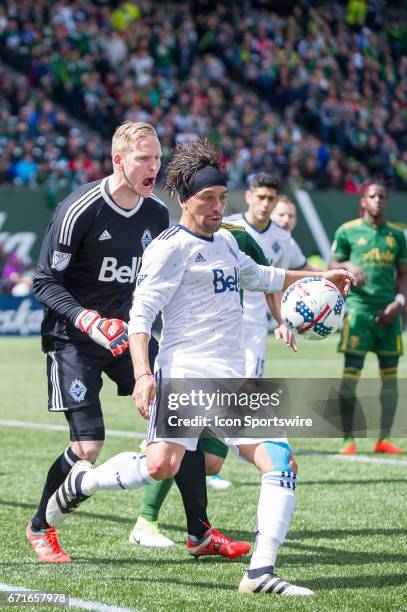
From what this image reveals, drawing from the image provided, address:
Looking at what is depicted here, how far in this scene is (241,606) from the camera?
4.77m

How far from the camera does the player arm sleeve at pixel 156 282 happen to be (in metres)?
5.02

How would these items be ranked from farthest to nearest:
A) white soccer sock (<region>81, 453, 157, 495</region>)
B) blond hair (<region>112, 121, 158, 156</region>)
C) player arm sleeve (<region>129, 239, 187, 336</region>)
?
blond hair (<region>112, 121, 158, 156</region>), white soccer sock (<region>81, 453, 157, 495</region>), player arm sleeve (<region>129, 239, 187, 336</region>)

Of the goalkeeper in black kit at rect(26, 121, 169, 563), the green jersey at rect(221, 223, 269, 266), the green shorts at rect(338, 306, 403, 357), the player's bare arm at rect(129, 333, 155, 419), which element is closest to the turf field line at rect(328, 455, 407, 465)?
the green shorts at rect(338, 306, 403, 357)

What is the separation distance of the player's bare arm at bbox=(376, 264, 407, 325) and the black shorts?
4.69m

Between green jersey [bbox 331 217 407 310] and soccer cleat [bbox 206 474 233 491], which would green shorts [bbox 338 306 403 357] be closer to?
green jersey [bbox 331 217 407 310]

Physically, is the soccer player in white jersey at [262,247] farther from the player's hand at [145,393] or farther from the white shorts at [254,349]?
the player's hand at [145,393]

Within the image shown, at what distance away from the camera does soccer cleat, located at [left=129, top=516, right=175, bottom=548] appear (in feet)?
20.5

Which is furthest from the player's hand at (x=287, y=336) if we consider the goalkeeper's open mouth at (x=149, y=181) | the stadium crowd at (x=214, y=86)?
the stadium crowd at (x=214, y=86)

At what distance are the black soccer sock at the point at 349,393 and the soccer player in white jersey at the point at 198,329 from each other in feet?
3.60

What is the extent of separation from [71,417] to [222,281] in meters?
1.24

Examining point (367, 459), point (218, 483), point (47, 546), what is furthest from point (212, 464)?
point (367, 459)

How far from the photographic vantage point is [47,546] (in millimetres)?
5871

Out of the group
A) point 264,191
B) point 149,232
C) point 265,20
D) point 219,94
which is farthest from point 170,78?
point 149,232

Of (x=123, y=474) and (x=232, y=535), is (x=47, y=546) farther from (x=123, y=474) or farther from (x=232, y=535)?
(x=232, y=535)
